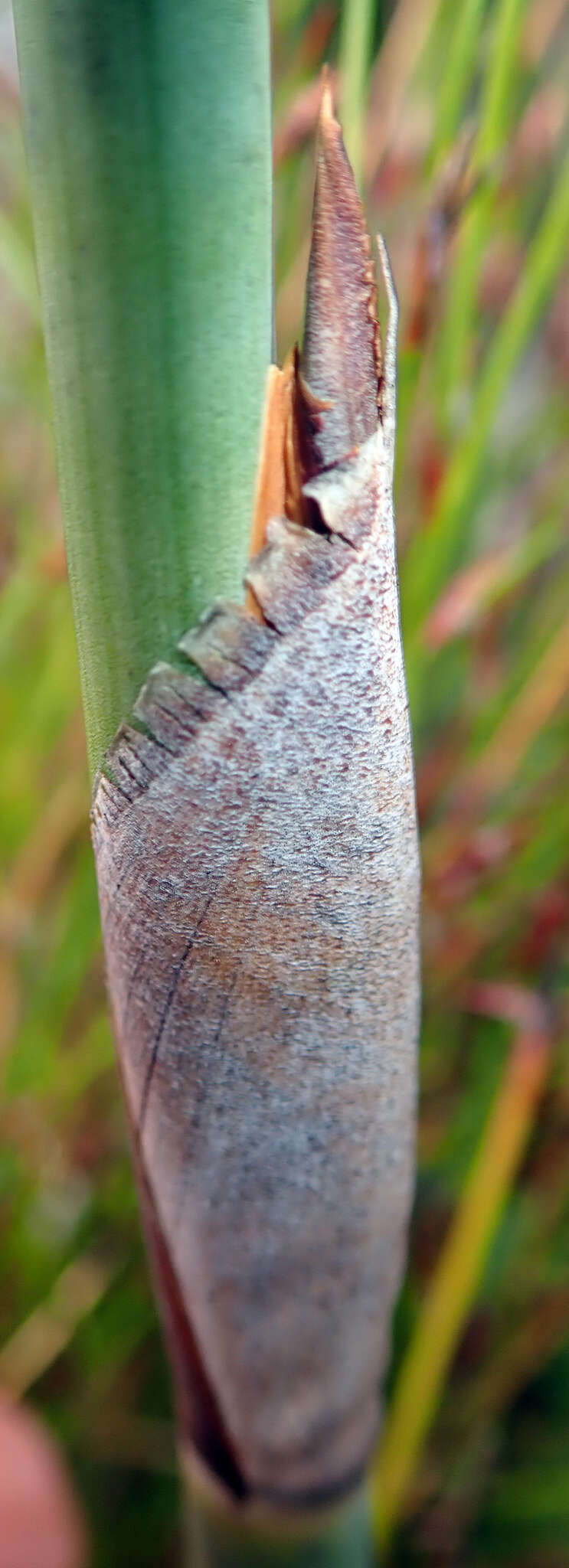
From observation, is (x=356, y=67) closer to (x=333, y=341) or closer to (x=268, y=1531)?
(x=333, y=341)

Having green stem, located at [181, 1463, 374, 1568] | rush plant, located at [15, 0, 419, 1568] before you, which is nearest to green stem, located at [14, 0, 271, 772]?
rush plant, located at [15, 0, 419, 1568]

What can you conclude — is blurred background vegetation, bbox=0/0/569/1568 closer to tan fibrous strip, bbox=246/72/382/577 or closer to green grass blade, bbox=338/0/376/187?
green grass blade, bbox=338/0/376/187

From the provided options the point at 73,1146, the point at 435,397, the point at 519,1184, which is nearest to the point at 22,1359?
the point at 73,1146

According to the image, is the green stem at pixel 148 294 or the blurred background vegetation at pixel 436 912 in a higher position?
the green stem at pixel 148 294

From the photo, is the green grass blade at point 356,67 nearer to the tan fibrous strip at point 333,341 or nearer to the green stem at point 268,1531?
the tan fibrous strip at point 333,341

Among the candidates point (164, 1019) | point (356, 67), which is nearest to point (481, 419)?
point (356, 67)

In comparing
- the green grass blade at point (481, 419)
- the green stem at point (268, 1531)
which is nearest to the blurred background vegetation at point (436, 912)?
the green grass blade at point (481, 419)
